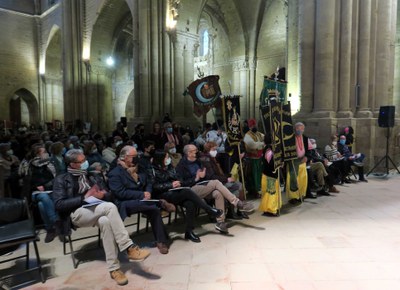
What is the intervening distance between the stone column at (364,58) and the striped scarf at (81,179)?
30.9 ft

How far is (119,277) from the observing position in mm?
3477

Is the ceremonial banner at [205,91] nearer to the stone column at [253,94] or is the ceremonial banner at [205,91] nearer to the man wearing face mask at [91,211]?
the man wearing face mask at [91,211]

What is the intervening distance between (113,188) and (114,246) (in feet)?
2.91

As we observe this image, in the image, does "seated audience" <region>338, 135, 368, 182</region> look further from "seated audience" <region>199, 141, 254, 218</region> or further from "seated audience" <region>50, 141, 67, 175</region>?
"seated audience" <region>50, 141, 67, 175</region>

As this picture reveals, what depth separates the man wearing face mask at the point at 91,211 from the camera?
361cm

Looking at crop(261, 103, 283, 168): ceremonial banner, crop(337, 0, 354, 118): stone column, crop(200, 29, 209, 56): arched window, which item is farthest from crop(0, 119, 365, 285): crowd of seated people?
crop(200, 29, 209, 56): arched window

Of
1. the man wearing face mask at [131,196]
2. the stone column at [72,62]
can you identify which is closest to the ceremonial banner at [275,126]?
the man wearing face mask at [131,196]

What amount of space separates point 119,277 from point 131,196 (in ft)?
3.65

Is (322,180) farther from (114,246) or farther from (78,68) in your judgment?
(78,68)

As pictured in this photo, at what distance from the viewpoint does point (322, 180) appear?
24.4ft

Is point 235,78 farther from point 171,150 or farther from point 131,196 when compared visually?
point 131,196

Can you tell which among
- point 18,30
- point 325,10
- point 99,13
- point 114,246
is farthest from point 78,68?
point 114,246

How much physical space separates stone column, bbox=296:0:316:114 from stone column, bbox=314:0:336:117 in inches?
8.3

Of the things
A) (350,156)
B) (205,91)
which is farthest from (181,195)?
(350,156)
